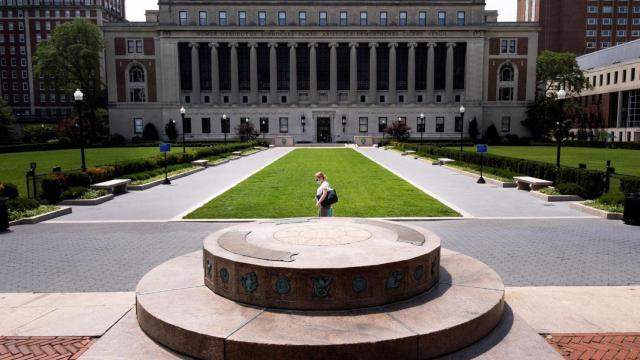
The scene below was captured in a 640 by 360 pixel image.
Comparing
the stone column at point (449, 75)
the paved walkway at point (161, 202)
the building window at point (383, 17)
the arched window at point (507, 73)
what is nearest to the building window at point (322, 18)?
the building window at point (383, 17)

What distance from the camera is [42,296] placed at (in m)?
8.55

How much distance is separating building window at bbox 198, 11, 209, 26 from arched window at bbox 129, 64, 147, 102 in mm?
12956

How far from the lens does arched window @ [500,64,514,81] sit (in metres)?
85.1

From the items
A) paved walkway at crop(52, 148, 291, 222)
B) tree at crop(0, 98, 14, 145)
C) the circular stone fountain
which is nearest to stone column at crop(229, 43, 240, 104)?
tree at crop(0, 98, 14, 145)

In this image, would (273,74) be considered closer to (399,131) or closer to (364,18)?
(364,18)

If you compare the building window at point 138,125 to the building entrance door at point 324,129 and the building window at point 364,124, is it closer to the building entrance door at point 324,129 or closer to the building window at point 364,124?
the building entrance door at point 324,129

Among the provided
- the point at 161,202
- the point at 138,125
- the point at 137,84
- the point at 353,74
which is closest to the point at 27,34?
the point at 137,84

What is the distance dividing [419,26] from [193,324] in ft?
279

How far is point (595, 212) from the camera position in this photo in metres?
16.1

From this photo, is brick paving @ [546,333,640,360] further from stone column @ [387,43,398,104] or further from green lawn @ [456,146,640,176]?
stone column @ [387,43,398,104]

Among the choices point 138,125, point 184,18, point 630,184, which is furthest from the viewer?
point 138,125

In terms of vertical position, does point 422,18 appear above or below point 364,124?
above

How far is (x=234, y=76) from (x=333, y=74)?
17388mm

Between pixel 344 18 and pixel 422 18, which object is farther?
pixel 344 18
